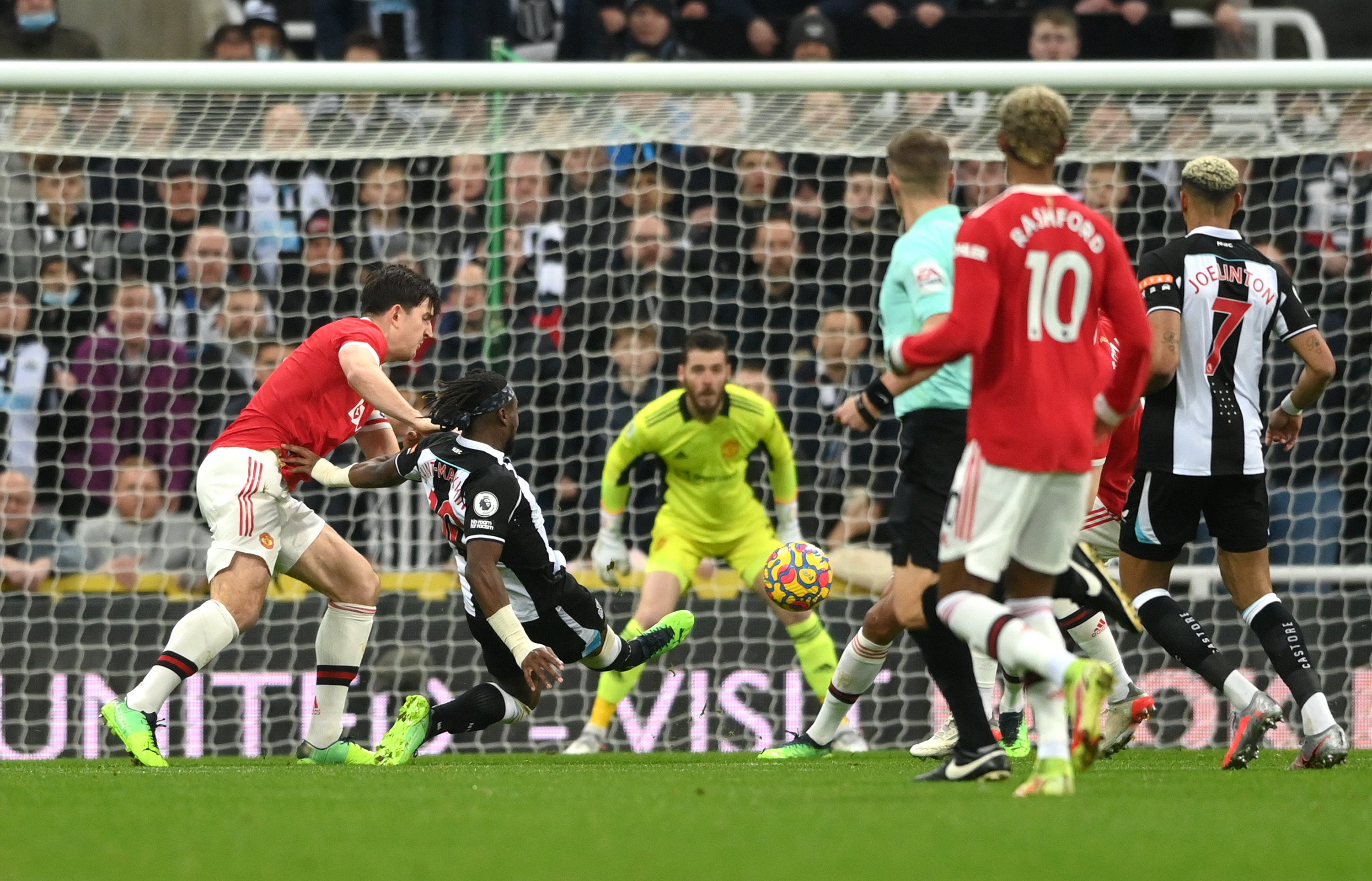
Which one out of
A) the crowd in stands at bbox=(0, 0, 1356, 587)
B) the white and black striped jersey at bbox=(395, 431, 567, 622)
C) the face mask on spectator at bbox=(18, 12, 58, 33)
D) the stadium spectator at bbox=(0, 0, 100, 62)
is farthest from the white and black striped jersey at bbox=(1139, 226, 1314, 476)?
the face mask on spectator at bbox=(18, 12, 58, 33)

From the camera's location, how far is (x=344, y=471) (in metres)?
7.48

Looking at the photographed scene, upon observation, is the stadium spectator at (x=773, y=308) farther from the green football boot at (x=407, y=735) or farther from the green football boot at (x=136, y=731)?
the green football boot at (x=136, y=731)

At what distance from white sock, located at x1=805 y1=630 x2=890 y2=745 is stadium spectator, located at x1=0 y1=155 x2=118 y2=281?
5353 millimetres

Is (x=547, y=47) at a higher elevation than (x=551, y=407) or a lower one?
higher

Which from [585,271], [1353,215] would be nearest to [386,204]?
[585,271]

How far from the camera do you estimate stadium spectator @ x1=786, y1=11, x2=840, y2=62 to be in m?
11.6

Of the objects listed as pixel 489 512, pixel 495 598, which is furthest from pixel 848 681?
pixel 489 512

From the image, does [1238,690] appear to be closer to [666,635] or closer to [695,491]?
[666,635]

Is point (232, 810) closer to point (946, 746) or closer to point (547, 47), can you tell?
point (946, 746)

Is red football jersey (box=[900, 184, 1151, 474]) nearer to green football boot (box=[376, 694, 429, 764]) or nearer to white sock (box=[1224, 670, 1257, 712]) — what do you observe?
white sock (box=[1224, 670, 1257, 712])

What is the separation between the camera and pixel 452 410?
708cm

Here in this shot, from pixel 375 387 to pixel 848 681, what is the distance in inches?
88.8

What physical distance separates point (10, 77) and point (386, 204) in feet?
7.39

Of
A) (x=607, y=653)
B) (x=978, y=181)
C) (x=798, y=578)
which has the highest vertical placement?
(x=978, y=181)
